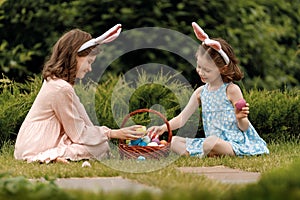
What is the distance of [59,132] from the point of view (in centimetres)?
531

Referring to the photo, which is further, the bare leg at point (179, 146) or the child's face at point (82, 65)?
the bare leg at point (179, 146)

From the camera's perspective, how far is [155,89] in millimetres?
6371

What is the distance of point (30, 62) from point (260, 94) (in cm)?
333

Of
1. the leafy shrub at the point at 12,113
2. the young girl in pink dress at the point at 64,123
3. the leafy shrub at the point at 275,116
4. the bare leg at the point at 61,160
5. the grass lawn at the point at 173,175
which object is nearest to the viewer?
the grass lawn at the point at 173,175

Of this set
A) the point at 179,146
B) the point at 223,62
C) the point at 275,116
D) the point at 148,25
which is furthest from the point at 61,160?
the point at 148,25

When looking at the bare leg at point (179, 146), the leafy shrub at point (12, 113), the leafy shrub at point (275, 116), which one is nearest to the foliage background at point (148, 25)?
the leafy shrub at point (275, 116)

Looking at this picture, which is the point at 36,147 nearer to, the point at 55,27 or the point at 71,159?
the point at 71,159

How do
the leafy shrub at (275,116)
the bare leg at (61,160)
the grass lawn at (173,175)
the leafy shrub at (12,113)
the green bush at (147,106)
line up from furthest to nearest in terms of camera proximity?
the leafy shrub at (275,116), the green bush at (147,106), the leafy shrub at (12,113), the bare leg at (61,160), the grass lawn at (173,175)

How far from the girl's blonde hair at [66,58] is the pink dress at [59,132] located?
0.09 metres

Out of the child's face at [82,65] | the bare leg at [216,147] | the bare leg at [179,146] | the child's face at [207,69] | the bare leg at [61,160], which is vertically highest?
the child's face at [82,65]

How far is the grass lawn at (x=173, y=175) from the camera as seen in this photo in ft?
7.43

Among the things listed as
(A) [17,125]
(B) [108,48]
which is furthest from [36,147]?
(B) [108,48]

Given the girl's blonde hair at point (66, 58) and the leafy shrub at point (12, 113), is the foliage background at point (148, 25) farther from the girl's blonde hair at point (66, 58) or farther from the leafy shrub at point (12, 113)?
the girl's blonde hair at point (66, 58)

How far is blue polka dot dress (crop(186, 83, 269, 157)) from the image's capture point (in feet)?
18.1
